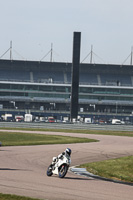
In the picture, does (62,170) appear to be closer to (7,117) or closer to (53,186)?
(53,186)

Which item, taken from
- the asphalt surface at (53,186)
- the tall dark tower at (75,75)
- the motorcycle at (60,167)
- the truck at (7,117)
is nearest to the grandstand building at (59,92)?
the truck at (7,117)

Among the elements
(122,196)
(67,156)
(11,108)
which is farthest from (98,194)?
(11,108)

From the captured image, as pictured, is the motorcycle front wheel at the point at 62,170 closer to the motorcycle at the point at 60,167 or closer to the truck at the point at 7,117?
the motorcycle at the point at 60,167

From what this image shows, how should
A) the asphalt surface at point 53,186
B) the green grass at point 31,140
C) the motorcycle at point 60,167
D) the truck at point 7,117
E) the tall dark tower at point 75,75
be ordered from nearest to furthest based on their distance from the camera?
the asphalt surface at point 53,186 → the motorcycle at point 60,167 → the green grass at point 31,140 → the tall dark tower at point 75,75 → the truck at point 7,117

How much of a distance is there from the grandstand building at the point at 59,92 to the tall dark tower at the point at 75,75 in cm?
4693

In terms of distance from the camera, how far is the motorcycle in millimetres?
19141

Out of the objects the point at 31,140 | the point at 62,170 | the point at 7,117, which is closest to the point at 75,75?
the point at 31,140

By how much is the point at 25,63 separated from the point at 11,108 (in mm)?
16018

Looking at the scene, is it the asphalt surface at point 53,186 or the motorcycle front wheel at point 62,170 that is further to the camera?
the motorcycle front wheel at point 62,170

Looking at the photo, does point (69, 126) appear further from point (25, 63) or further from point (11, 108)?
point (25, 63)

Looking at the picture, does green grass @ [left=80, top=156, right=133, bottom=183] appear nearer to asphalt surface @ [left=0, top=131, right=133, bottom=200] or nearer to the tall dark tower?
asphalt surface @ [left=0, top=131, right=133, bottom=200]

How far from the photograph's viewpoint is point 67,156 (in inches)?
762

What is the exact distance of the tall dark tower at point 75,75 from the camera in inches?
3406

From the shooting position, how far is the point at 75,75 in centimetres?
8662
